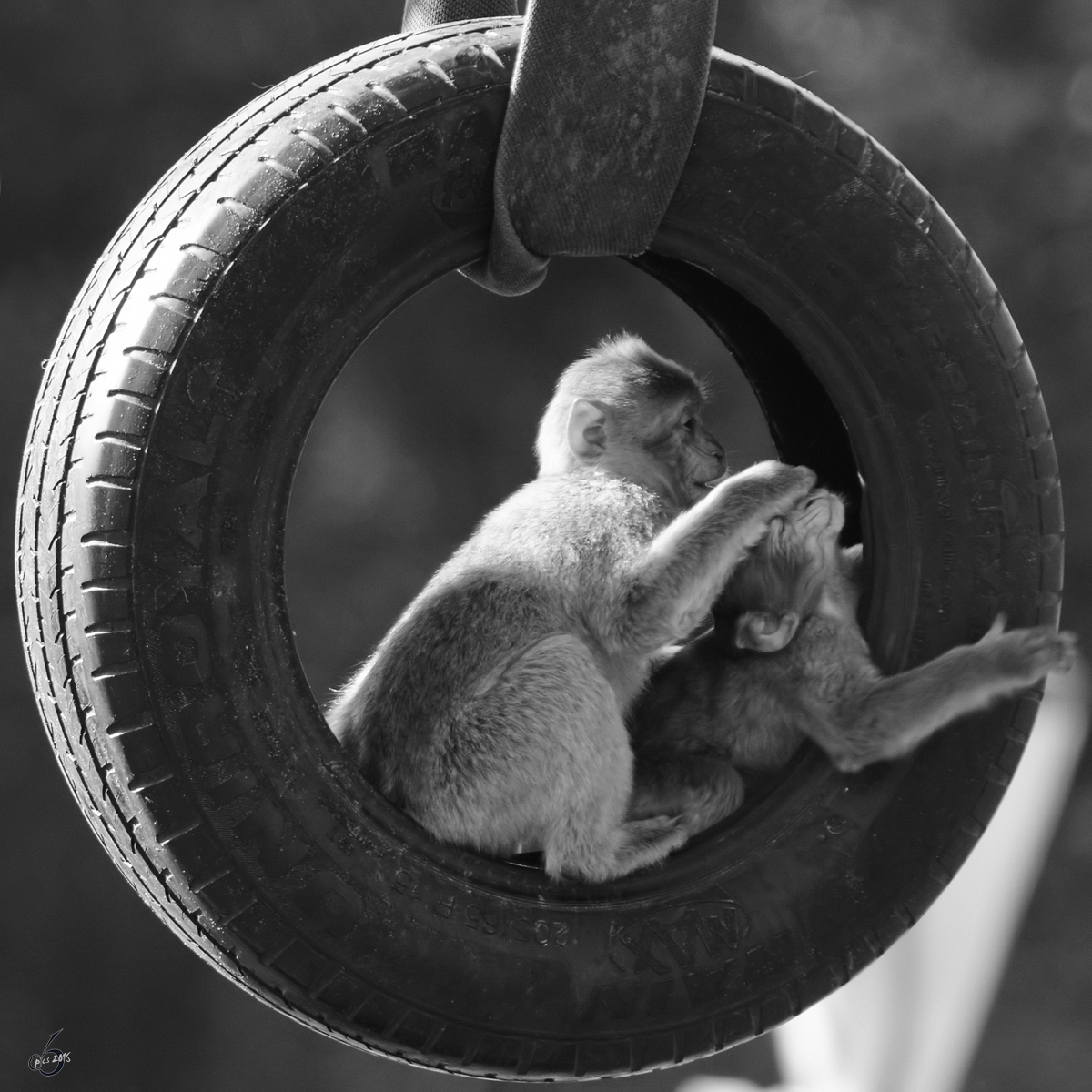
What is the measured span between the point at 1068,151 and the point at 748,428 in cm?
202

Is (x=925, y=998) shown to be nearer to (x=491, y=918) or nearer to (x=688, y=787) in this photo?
(x=688, y=787)

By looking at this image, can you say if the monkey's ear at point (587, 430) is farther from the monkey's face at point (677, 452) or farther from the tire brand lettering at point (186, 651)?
the tire brand lettering at point (186, 651)

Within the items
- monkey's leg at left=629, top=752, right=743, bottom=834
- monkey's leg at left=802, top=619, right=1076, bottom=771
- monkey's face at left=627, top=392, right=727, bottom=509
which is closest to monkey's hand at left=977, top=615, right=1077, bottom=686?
monkey's leg at left=802, top=619, right=1076, bottom=771

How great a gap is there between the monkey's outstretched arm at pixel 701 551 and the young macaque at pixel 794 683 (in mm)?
73

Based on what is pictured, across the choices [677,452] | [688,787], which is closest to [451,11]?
[677,452]

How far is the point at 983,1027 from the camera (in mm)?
5691

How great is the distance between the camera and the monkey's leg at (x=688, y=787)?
208cm

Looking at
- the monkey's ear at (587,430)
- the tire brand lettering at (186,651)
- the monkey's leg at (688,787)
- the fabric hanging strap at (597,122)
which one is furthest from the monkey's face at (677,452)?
the tire brand lettering at (186,651)

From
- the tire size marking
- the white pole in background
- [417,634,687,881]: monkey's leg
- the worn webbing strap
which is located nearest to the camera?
the tire size marking

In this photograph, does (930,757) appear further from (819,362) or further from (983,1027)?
(983,1027)

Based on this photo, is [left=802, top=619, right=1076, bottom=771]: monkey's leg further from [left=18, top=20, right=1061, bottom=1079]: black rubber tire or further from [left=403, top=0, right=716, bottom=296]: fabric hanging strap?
[left=403, top=0, right=716, bottom=296]: fabric hanging strap

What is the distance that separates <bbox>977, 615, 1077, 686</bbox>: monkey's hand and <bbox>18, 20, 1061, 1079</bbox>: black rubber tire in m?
0.07

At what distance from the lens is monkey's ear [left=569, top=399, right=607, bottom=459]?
232 cm

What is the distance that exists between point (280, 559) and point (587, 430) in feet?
2.50
